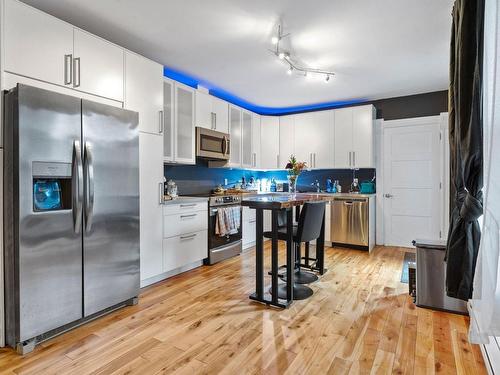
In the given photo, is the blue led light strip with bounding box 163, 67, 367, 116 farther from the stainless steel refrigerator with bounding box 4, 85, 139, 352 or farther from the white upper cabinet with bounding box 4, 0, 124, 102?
the stainless steel refrigerator with bounding box 4, 85, 139, 352

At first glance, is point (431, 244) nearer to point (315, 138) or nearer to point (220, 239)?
point (220, 239)

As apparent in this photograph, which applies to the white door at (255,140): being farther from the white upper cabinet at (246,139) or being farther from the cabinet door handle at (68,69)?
the cabinet door handle at (68,69)

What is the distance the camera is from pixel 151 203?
3.04 meters

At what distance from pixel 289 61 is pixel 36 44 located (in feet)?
8.02

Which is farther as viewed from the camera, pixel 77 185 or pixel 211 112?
pixel 211 112

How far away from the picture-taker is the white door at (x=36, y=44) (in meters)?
1.99

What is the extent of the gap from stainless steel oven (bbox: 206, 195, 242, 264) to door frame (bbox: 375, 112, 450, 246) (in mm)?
2531

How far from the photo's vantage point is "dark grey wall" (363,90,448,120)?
459 centimetres

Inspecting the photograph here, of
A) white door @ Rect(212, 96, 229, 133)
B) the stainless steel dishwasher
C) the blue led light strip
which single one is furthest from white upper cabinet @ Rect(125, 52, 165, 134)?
the stainless steel dishwasher

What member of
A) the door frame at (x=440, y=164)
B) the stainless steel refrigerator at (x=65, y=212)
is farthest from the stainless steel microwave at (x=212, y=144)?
the door frame at (x=440, y=164)

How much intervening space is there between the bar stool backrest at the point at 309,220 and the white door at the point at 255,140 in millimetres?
2744

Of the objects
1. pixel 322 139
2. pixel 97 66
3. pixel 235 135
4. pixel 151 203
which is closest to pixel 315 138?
pixel 322 139

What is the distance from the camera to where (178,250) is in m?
3.39

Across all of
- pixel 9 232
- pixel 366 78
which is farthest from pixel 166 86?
pixel 366 78
